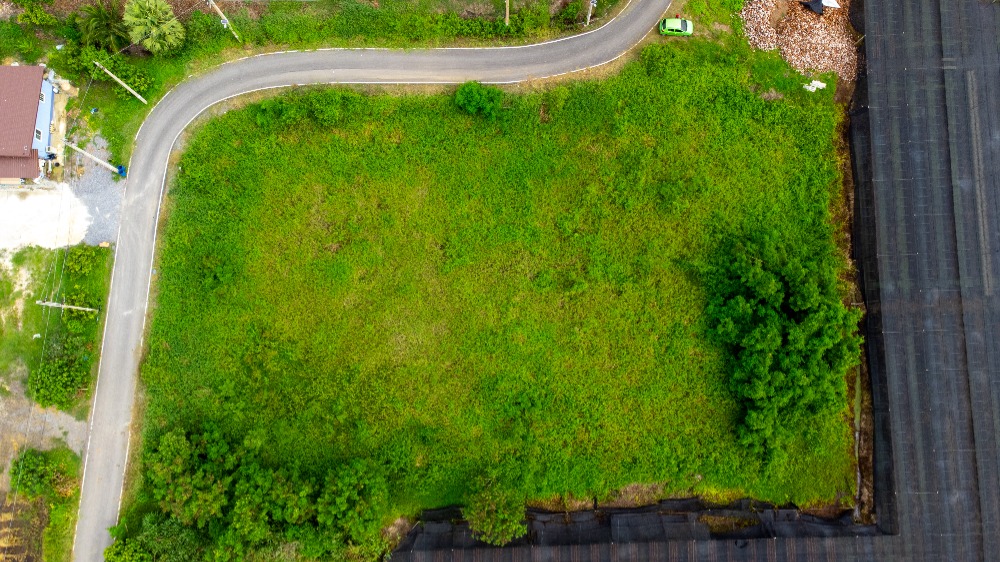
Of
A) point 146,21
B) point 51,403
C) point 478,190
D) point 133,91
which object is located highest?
point 146,21

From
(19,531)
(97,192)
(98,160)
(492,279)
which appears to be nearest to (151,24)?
(98,160)

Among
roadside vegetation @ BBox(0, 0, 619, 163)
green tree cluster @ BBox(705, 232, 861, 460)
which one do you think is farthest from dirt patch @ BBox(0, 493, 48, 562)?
green tree cluster @ BBox(705, 232, 861, 460)

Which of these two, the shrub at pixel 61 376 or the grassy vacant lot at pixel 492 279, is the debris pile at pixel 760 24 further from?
the shrub at pixel 61 376

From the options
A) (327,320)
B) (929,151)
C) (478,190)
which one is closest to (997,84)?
(929,151)

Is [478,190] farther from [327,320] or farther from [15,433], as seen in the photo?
[15,433]

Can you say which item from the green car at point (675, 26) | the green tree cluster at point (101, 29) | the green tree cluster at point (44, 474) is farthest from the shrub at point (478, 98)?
the green tree cluster at point (44, 474)

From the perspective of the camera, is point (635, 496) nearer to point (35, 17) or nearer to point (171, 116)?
point (171, 116)
